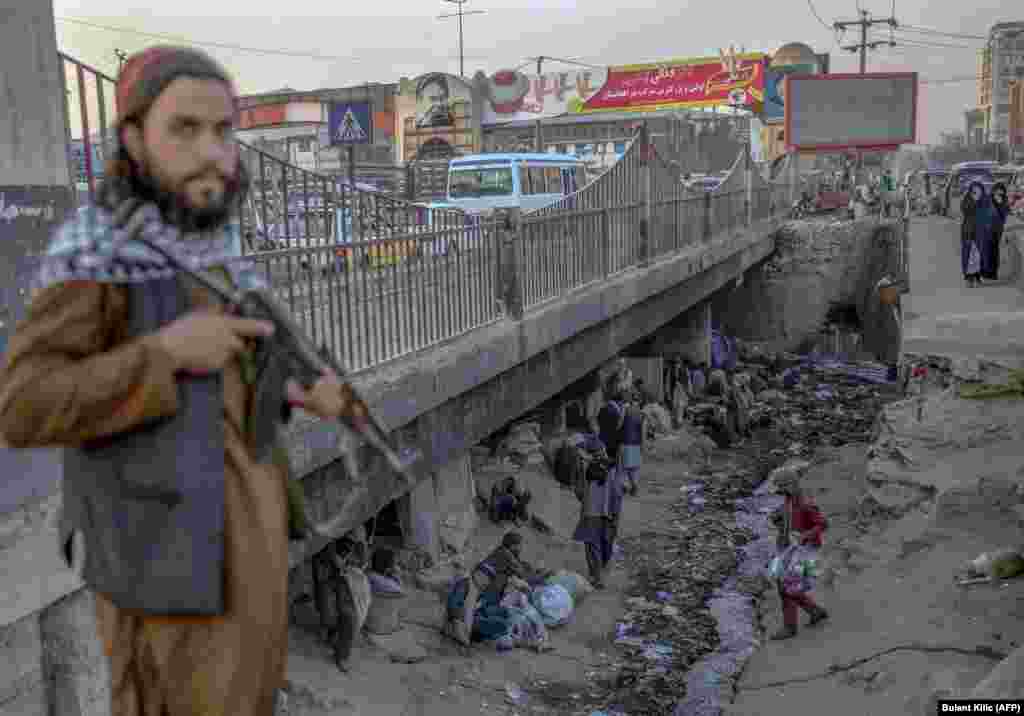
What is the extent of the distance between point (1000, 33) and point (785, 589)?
3085 inches

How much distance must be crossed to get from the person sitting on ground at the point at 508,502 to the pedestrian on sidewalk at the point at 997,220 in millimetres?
9400

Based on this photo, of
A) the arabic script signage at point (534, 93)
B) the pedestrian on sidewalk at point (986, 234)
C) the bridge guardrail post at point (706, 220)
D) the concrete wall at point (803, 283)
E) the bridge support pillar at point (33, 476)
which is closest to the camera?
the bridge support pillar at point (33, 476)

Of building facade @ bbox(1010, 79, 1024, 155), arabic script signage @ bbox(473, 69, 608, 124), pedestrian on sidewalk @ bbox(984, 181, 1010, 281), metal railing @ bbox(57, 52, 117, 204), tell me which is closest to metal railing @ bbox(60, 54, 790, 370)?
metal railing @ bbox(57, 52, 117, 204)

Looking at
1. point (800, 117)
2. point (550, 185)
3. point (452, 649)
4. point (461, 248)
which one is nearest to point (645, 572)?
point (452, 649)

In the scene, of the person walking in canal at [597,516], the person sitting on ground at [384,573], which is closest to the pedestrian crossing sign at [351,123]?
the person walking in canal at [597,516]

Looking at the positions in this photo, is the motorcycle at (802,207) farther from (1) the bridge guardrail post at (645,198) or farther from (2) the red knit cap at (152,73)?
(2) the red knit cap at (152,73)

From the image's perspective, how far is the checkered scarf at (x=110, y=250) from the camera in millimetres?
1638

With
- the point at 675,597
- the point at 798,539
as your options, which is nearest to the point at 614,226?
the point at 675,597

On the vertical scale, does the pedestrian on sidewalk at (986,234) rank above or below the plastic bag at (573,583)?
above

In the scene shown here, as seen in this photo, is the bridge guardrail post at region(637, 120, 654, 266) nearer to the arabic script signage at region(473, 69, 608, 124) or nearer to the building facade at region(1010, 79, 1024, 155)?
the arabic script signage at region(473, 69, 608, 124)

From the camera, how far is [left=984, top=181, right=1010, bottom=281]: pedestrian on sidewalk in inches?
600

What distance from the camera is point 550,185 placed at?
1706 centimetres

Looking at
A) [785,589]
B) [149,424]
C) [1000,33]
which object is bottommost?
[785,589]

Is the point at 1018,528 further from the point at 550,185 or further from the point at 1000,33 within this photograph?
the point at 1000,33
